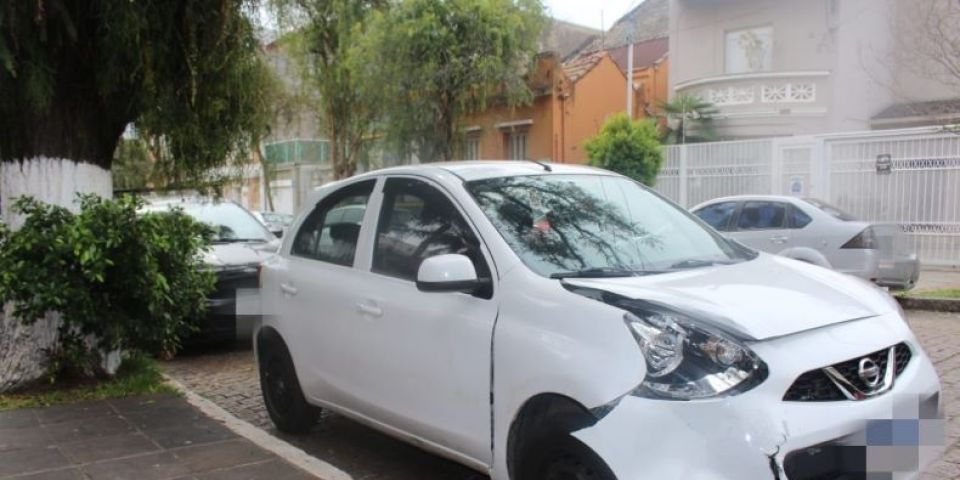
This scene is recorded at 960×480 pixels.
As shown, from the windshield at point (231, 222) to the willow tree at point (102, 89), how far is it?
262 cm

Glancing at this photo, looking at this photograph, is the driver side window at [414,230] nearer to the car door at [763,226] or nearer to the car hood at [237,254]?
the car hood at [237,254]

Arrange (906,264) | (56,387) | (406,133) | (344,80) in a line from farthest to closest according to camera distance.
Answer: (344,80) → (406,133) → (906,264) → (56,387)

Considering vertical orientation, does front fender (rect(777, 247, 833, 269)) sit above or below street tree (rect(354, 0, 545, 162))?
below

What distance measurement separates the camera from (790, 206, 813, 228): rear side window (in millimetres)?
9771

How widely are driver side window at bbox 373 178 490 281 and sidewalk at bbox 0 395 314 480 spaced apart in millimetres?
1270

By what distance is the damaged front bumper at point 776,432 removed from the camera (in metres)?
2.59

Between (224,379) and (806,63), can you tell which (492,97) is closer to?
(806,63)

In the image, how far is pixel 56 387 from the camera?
230 inches

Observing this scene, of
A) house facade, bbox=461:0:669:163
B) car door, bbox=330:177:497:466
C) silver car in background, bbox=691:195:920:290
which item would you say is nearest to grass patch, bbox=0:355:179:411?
car door, bbox=330:177:497:466

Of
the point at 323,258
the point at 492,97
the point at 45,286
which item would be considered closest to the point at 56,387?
the point at 45,286

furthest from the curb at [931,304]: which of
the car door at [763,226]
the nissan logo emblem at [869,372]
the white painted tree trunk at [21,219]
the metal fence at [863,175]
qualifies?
the white painted tree trunk at [21,219]

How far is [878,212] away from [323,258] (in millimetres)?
12276

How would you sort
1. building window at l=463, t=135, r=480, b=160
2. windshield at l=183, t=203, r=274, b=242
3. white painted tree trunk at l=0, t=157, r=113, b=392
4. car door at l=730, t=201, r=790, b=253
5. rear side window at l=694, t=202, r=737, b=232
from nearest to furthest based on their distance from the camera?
white painted tree trunk at l=0, t=157, r=113, b=392 < windshield at l=183, t=203, r=274, b=242 < car door at l=730, t=201, r=790, b=253 < rear side window at l=694, t=202, r=737, b=232 < building window at l=463, t=135, r=480, b=160

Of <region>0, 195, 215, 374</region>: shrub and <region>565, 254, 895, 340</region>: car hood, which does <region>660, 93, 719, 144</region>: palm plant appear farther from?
<region>565, 254, 895, 340</region>: car hood
